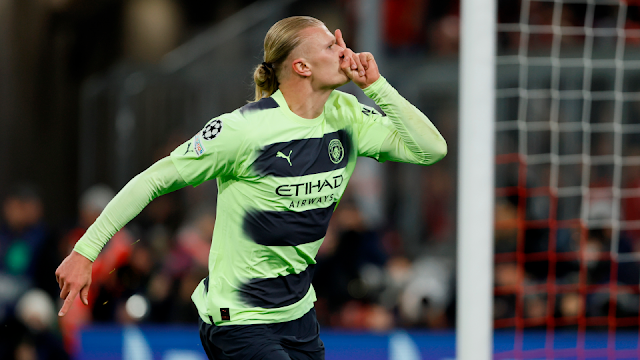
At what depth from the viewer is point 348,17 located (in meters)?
9.06

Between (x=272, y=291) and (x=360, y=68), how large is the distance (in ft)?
3.10

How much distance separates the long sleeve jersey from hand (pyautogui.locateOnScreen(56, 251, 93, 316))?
1.5 inches

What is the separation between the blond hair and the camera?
2848 millimetres

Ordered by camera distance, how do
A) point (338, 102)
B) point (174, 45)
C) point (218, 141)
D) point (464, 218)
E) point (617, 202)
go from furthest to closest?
point (174, 45) → point (617, 202) → point (464, 218) → point (338, 102) → point (218, 141)

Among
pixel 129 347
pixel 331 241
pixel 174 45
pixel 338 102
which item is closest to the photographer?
pixel 338 102

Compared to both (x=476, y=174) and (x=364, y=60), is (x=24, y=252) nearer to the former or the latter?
(x=476, y=174)

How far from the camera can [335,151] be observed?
9.65 ft

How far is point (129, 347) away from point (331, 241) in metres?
1.94

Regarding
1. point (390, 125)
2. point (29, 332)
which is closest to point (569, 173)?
point (390, 125)

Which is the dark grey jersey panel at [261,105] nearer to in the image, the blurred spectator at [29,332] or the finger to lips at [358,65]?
the finger to lips at [358,65]

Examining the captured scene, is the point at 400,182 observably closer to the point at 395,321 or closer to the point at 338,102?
the point at 395,321

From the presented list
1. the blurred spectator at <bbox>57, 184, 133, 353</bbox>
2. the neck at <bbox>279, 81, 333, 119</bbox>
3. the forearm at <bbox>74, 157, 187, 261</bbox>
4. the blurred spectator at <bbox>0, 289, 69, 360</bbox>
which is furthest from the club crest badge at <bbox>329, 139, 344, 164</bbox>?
the blurred spectator at <bbox>0, 289, 69, 360</bbox>

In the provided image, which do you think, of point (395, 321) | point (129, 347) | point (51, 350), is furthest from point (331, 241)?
Result: point (51, 350)

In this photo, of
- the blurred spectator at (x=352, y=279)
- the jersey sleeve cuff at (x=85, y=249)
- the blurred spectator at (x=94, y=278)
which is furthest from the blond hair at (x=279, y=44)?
the blurred spectator at (x=94, y=278)
